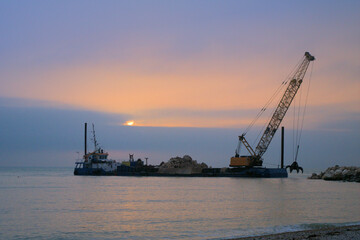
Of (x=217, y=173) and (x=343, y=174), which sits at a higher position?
(x=343, y=174)

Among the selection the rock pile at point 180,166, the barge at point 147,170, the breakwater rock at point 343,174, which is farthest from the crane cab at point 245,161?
the breakwater rock at point 343,174

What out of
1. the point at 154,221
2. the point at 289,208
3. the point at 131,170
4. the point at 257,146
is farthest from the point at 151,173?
the point at 154,221

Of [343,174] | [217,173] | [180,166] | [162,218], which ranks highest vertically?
[180,166]

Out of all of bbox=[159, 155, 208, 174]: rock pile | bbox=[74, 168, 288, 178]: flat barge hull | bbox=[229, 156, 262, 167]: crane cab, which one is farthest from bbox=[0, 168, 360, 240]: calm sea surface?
bbox=[159, 155, 208, 174]: rock pile

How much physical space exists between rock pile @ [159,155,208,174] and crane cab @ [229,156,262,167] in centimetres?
1471

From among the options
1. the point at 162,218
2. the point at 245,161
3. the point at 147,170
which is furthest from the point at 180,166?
the point at 162,218

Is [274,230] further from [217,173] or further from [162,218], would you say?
[217,173]

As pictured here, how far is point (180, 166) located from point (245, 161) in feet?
67.6

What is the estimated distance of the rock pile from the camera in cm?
11656

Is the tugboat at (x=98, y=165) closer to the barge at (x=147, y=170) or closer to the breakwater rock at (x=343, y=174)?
the barge at (x=147, y=170)

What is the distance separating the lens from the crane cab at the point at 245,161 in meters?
104

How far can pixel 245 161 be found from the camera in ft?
342

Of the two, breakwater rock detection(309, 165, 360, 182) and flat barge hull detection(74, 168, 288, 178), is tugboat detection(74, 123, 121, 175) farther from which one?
breakwater rock detection(309, 165, 360, 182)

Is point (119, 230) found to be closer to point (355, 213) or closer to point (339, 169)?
point (355, 213)
